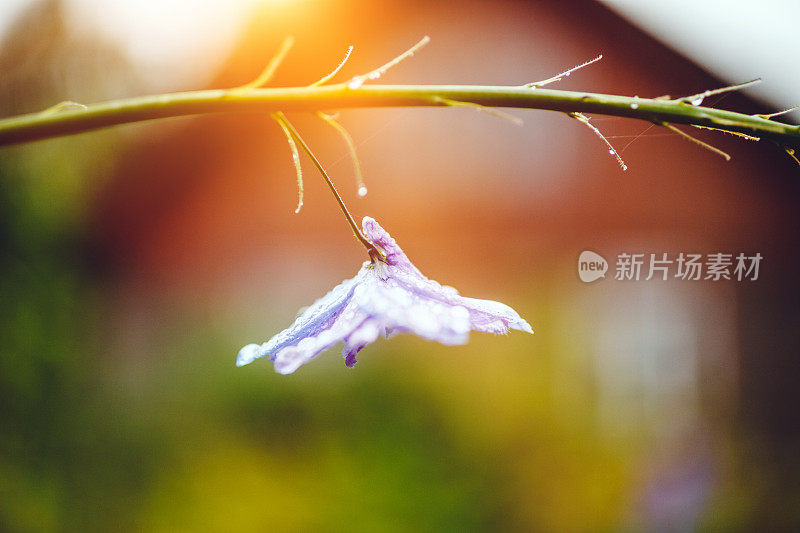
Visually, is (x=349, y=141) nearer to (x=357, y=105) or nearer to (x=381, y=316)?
(x=357, y=105)

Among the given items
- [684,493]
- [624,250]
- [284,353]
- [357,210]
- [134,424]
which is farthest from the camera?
[624,250]

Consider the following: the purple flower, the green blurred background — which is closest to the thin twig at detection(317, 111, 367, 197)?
the purple flower

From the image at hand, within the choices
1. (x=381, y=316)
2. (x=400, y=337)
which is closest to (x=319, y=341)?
(x=381, y=316)

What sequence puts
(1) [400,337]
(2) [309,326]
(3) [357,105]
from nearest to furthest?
(3) [357,105] < (2) [309,326] < (1) [400,337]

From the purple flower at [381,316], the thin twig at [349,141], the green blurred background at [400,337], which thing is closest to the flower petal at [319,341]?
the purple flower at [381,316]

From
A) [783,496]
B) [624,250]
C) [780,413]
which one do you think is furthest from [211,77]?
[780,413]

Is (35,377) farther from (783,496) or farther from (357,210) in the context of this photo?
(783,496)
